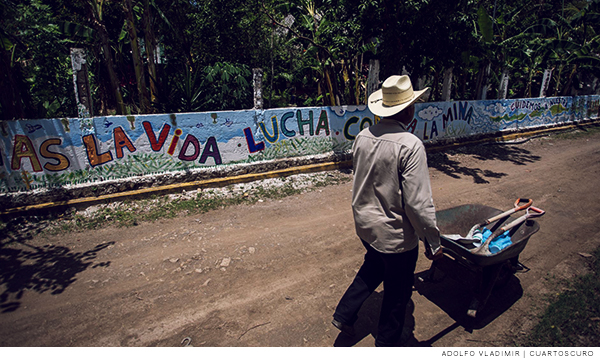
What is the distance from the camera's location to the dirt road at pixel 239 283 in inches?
122

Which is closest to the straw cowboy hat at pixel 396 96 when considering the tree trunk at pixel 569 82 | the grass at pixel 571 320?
the grass at pixel 571 320

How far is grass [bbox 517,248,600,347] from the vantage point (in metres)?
2.94

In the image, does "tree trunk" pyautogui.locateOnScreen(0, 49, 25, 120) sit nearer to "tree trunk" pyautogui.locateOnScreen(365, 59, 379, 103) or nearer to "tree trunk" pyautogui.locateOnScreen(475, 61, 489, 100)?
"tree trunk" pyautogui.locateOnScreen(365, 59, 379, 103)

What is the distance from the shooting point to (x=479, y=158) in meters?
9.97

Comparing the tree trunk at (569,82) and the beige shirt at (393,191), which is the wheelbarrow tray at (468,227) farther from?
the tree trunk at (569,82)

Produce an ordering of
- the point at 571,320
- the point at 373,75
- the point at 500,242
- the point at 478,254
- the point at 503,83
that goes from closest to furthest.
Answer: the point at 478,254 → the point at 571,320 → the point at 500,242 → the point at 373,75 → the point at 503,83

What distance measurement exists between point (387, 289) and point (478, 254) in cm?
99

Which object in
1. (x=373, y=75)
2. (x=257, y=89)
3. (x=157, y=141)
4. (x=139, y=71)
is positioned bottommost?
(x=157, y=141)

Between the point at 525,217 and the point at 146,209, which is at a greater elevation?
the point at 525,217

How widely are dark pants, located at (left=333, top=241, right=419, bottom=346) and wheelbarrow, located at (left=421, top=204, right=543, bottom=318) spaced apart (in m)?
0.80

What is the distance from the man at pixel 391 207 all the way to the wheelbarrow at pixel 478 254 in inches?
Result: 30.2

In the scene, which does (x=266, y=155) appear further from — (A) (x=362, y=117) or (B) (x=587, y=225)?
(B) (x=587, y=225)

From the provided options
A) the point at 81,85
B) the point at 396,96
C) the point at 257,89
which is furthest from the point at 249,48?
the point at 396,96

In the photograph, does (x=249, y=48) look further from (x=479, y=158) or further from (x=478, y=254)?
(x=478, y=254)
